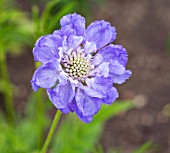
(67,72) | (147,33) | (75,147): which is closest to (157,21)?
(147,33)

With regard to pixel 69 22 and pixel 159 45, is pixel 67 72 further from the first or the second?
pixel 159 45

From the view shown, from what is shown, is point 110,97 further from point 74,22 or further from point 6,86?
point 6,86

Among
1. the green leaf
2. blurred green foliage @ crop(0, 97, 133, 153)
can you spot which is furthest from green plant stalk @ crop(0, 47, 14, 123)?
the green leaf

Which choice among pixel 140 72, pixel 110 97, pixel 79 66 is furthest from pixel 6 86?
pixel 140 72

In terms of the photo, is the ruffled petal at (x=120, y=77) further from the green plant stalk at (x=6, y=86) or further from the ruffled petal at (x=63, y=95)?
the green plant stalk at (x=6, y=86)

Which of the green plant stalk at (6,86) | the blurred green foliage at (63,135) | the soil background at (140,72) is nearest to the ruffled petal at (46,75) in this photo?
the blurred green foliage at (63,135)

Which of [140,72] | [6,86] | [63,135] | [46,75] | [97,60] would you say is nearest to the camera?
[46,75]

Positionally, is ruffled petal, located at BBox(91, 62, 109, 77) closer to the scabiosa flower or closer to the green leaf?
the scabiosa flower
